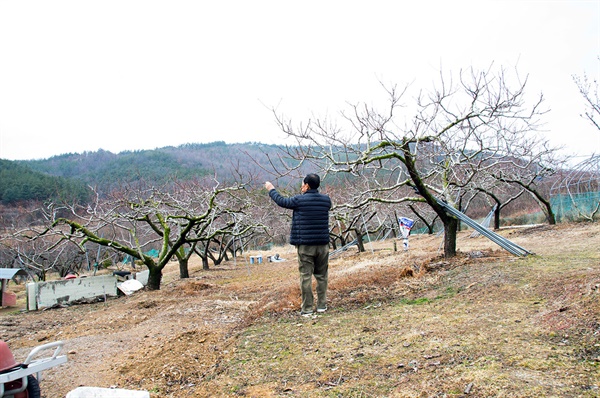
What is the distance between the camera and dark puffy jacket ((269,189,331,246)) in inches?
209

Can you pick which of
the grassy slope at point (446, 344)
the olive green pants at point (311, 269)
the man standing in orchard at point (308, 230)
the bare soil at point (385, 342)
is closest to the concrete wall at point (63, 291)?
the bare soil at point (385, 342)

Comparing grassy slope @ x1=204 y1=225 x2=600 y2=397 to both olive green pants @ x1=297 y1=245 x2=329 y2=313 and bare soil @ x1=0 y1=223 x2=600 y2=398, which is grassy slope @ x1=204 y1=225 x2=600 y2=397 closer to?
bare soil @ x1=0 y1=223 x2=600 y2=398

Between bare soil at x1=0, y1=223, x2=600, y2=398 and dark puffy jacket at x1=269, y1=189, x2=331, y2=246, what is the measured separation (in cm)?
96

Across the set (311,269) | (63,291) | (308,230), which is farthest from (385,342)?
(63,291)

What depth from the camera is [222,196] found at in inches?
956

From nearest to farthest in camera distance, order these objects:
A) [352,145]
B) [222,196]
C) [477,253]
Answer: [352,145]
[477,253]
[222,196]

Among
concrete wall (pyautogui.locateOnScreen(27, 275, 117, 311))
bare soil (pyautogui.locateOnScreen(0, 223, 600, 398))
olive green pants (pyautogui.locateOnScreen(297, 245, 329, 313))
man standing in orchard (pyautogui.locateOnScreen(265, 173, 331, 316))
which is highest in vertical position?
man standing in orchard (pyautogui.locateOnScreen(265, 173, 331, 316))

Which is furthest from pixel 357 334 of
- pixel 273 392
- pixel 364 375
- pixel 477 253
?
pixel 477 253

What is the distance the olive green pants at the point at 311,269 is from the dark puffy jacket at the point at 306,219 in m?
0.09

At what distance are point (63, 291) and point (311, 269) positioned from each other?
8.11m

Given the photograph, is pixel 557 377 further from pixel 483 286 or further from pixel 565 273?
pixel 565 273

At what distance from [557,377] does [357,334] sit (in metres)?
1.93

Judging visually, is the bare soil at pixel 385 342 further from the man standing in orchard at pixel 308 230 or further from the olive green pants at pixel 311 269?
the man standing in orchard at pixel 308 230

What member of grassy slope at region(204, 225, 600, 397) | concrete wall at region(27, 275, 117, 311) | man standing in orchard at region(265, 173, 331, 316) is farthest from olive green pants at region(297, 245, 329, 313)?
concrete wall at region(27, 275, 117, 311)
